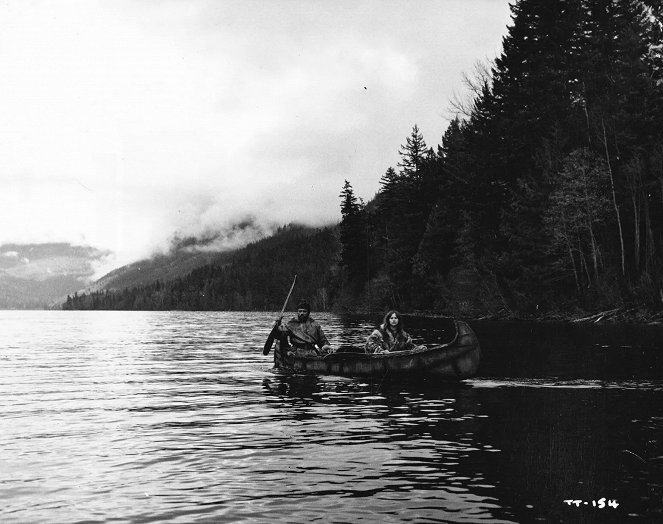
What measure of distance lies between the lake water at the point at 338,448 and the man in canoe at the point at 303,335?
2.24 m

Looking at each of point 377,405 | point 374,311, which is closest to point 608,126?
point 377,405

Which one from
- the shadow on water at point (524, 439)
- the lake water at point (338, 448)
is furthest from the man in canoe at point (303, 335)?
the shadow on water at point (524, 439)

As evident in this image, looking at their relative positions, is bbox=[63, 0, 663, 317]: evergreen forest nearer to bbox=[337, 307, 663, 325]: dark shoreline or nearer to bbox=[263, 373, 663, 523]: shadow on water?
bbox=[337, 307, 663, 325]: dark shoreline

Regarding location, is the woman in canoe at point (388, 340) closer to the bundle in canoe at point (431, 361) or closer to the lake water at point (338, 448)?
the bundle in canoe at point (431, 361)

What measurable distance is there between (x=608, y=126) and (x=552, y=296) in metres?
15.8

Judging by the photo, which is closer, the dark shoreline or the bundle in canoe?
the bundle in canoe

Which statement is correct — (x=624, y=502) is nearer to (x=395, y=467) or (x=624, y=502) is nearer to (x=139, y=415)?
(x=395, y=467)

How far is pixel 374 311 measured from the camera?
103000 millimetres

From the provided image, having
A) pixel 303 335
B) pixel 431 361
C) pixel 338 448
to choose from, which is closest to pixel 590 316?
pixel 303 335

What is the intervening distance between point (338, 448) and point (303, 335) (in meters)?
14.3

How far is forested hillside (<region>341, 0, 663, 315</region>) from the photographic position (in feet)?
156

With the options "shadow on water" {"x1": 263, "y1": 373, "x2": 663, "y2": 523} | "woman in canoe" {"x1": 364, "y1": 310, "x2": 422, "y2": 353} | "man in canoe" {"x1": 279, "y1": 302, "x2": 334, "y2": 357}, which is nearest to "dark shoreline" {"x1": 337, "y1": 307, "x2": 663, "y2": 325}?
"woman in canoe" {"x1": 364, "y1": 310, "x2": 422, "y2": 353}

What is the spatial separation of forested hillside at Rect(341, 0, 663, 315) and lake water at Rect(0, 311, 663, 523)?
1094 inches

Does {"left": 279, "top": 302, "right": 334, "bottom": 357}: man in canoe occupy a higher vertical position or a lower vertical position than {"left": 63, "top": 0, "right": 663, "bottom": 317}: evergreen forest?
lower
